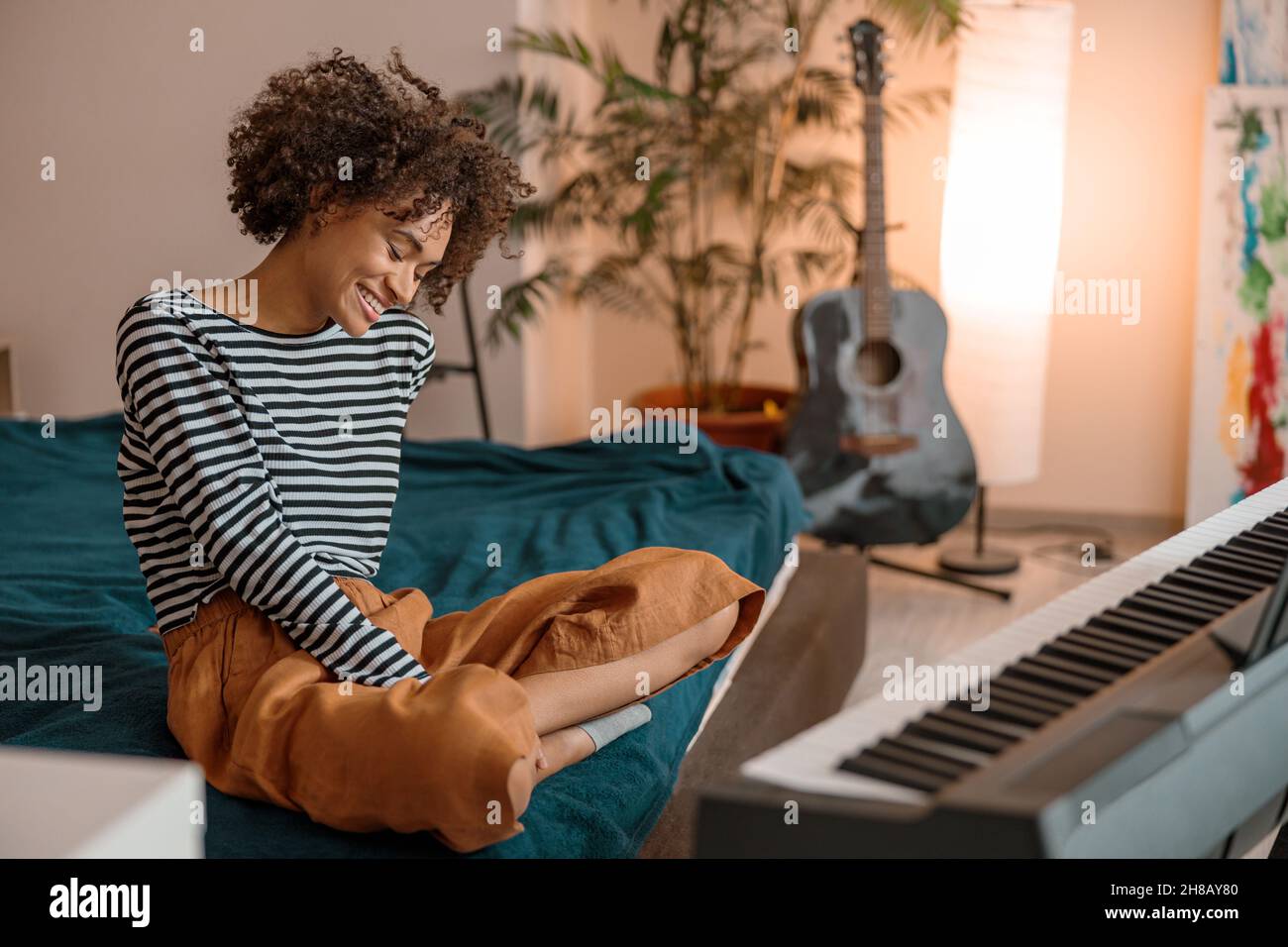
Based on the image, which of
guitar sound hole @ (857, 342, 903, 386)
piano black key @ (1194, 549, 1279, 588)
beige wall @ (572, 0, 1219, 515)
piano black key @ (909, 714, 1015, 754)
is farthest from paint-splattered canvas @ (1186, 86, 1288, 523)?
piano black key @ (909, 714, 1015, 754)

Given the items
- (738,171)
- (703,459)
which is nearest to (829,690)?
(703,459)

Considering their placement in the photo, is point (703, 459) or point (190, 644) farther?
point (703, 459)

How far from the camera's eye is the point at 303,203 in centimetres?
147

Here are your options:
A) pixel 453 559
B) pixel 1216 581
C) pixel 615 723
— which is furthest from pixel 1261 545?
pixel 453 559

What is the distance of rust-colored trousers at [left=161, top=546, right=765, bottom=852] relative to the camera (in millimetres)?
1178

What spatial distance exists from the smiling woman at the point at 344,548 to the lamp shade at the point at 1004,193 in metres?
2.12

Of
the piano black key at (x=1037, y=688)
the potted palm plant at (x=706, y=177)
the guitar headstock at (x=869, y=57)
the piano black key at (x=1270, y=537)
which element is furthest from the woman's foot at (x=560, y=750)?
the guitar headstock at (x=869, y=57)

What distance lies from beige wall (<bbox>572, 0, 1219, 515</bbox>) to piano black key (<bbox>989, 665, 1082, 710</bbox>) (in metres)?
3.28

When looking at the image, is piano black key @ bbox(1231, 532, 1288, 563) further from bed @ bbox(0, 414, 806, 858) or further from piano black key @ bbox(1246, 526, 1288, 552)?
bed @ bbox(0, 414, 806, 858)

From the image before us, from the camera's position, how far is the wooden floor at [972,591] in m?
3.11

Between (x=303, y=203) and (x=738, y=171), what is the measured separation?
2630 mm

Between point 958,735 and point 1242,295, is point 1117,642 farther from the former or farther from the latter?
point 1242,295
